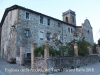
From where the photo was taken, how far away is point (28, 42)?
19609mm

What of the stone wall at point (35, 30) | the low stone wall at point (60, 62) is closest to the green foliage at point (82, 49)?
the low stone wall at point (60, 62)

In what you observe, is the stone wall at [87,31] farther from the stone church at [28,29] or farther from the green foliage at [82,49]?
the green foliage at [82,49]

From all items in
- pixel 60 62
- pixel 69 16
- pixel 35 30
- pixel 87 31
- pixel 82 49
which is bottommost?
pixel 60 62

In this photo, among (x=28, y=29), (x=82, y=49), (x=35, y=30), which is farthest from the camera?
(x=35, y=30)

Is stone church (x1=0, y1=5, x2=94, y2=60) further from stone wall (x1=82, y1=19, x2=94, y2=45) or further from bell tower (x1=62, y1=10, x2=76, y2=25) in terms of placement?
bell tower (x1=62, y1=10, x2=76, y2=25)

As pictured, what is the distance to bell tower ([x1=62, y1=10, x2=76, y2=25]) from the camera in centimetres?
3469

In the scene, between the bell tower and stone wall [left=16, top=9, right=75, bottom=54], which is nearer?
stone wall [left=16, top=9, right=75, bottom=54]

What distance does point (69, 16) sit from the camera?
3475 centimetres

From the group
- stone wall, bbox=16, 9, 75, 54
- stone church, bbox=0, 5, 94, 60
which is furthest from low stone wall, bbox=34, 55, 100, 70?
stone wall, bbox=16, 9, 75, 54

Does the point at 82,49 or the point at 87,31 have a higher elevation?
the point at 87,31

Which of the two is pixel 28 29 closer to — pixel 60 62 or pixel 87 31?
pixel 60 62

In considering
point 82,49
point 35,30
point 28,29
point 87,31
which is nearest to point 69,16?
point 87,31

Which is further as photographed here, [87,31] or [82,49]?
[87,31]

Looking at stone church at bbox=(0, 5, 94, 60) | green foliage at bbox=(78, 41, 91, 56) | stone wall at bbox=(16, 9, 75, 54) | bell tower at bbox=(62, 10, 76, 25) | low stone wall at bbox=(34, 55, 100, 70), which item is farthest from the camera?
bell tower at bbox=(62, 10, 76, 25)
